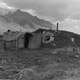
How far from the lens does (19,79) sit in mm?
11234

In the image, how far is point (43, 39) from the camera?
104ft

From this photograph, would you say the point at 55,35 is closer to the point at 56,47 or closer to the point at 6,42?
the point at 56,47

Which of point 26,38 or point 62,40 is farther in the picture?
point 26,38

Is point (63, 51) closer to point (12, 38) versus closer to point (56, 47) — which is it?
point (56, 47)

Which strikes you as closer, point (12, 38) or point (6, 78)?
point (6, 78)

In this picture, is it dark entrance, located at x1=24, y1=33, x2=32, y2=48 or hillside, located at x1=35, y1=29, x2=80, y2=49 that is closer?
hillside, located at x1=35, y1=29, x2=80, y2=49

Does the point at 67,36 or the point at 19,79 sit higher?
the point at 67,36

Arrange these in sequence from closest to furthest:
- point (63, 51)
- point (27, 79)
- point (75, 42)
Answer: point (27, 79) < point (63, 51) < point (75, 42)

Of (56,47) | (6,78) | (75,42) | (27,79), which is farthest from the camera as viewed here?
(75,42)

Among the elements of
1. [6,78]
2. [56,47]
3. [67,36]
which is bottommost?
[6,78]

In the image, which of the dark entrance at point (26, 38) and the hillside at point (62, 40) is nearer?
the hillside at point (62, 40)

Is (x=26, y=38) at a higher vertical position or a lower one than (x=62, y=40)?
higher

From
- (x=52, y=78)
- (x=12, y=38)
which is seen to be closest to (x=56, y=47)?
(x=12, y=38)

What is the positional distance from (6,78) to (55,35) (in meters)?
20.1
